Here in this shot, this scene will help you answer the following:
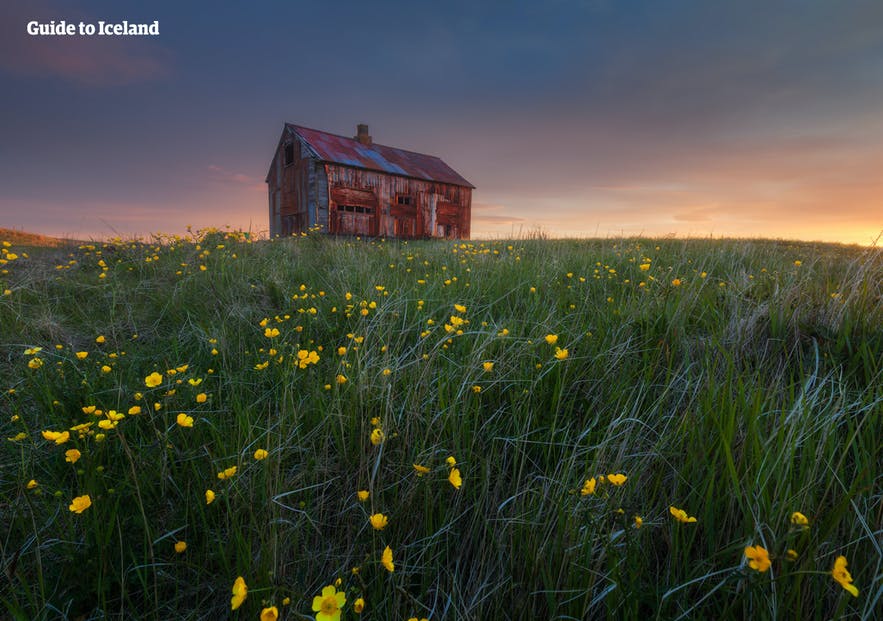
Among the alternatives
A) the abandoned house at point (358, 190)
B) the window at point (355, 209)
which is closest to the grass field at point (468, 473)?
the abandoned house at point (358, 190)

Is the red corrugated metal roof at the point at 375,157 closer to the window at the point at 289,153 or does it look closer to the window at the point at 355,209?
the window at the point at 289,153

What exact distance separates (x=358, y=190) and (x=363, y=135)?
533 cm

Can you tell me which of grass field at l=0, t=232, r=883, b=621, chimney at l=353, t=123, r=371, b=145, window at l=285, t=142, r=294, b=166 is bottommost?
grass field at l=0, t=232, r=883, b=621

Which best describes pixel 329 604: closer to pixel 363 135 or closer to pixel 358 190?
pixel 358 190

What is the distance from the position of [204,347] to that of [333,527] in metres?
2.03

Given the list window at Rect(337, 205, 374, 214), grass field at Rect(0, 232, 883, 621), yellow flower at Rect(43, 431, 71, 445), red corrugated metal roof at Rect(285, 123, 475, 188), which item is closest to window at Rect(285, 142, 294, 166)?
red corrugated metal roof at Rect(285, 123, 475, 188)

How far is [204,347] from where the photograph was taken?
2.94m

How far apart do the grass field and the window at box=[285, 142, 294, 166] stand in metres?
17.9

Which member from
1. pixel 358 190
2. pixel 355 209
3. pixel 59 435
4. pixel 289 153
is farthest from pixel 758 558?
pixel 289 153

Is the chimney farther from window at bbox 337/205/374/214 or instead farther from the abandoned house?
window at bbox 337/205/374/214

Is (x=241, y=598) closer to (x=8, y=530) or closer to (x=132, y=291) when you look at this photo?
(x=8, y=530)

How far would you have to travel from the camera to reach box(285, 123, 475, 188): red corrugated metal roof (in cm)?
1781

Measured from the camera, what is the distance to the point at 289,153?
1912 centimetres

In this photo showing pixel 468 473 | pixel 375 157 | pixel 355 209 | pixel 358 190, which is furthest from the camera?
pixel 375 157
